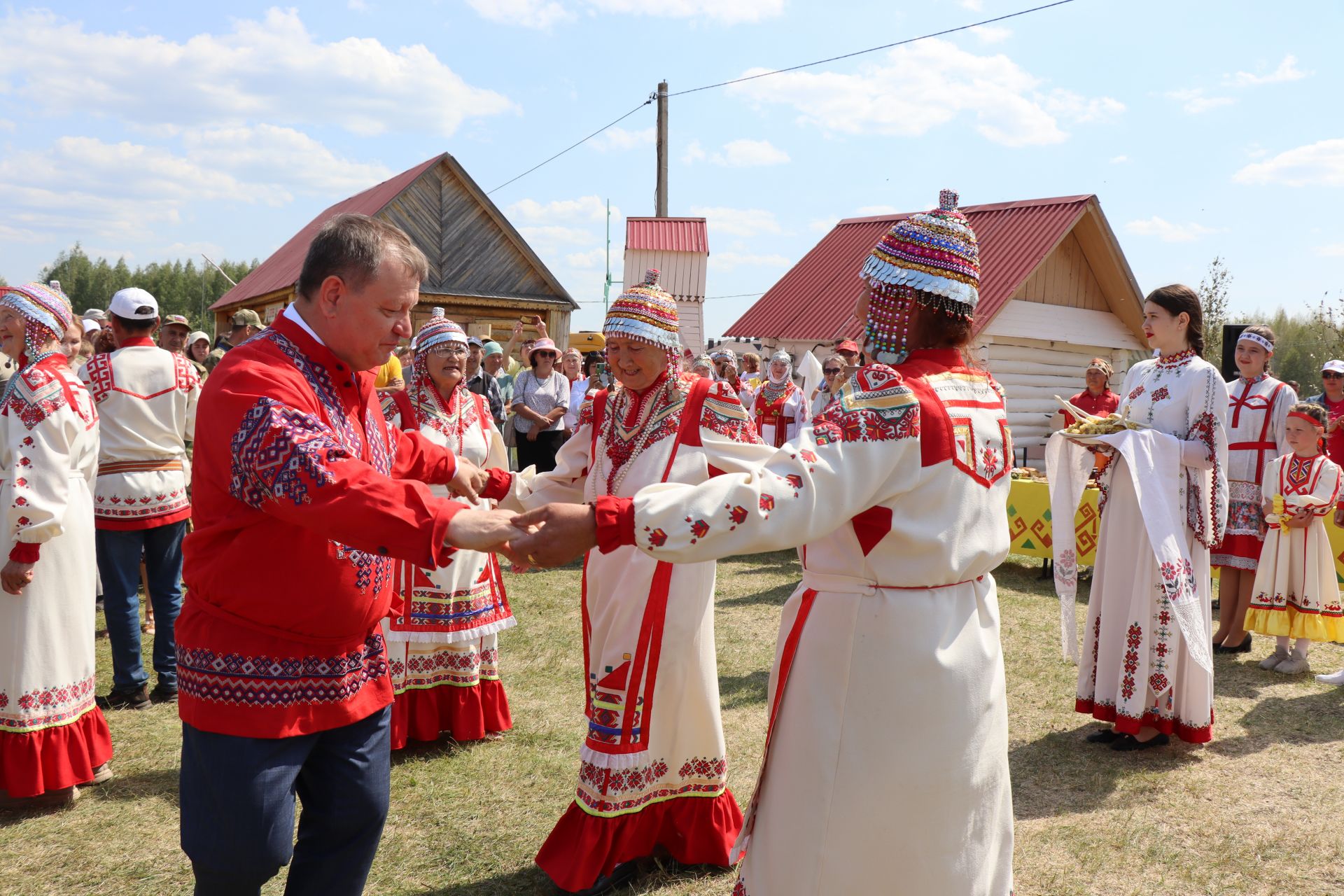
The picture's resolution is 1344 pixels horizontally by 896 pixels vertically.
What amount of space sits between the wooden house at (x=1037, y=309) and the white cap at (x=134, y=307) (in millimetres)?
12488

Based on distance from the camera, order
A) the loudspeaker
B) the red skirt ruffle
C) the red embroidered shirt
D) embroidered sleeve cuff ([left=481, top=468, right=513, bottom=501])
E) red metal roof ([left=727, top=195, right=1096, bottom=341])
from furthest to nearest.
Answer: red metal roof ([left=727, top=195, right=1096, bottom=341]), the loudspeaker, the red skirt ruffle, embroidered sleeve cuff ([left=481, top=468, right=513, bottom=501]), the red embroidered shirt

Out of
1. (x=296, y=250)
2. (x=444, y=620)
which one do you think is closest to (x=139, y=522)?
(x=444, y=620)

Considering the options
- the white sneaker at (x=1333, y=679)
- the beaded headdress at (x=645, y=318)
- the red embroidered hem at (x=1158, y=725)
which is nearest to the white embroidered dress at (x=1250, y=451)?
the white sneaker at (x=1333, y=679)

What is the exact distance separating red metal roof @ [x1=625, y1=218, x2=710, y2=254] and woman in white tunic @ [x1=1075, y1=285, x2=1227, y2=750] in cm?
1553

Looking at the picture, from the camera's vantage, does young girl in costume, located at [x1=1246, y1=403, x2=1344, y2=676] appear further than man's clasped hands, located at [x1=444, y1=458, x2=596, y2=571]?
Yes

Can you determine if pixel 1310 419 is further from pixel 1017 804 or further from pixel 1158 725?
pixel 1017 804

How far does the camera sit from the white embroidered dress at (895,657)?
2.12 metres

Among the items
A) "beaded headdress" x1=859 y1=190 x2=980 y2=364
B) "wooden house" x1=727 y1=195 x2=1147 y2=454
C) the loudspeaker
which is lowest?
"beaded headdress" x1=859 y1=190 x2=980 y2=364

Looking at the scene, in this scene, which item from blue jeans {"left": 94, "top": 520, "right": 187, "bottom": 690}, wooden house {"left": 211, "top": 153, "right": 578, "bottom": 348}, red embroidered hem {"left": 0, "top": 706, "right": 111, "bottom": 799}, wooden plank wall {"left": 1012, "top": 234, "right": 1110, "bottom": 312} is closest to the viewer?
red embroidered hem {"left": 0, "top": 706, "right": 111, "bottom": 799}

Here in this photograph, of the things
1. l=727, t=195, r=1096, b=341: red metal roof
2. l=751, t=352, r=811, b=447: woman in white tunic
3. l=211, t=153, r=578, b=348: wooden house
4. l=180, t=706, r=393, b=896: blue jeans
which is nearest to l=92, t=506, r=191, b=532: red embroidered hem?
l=180, t=706, r=393, b=896: blue jeans

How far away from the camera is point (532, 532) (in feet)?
6.96

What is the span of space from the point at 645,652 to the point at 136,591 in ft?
11.1

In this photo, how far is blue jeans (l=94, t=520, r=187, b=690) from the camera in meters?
5.17

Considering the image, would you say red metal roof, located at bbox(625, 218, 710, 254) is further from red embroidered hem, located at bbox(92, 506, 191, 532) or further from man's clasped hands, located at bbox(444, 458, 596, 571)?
man's clasped hands, located at bbox(444, 458, 596, 571)
